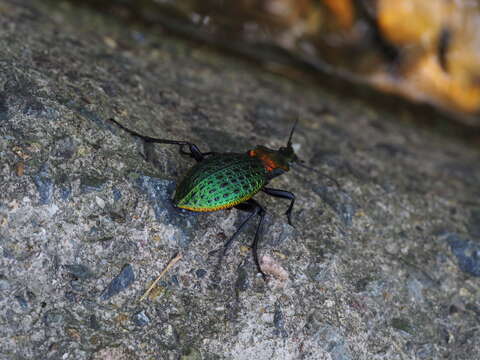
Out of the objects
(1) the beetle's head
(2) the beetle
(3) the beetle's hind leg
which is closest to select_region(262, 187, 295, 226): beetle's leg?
(2) the beetle

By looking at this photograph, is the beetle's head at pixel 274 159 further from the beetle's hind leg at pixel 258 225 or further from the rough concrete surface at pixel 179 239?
the beetle's hind leg at pixel 258 225

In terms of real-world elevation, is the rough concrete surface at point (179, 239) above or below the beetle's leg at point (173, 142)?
below

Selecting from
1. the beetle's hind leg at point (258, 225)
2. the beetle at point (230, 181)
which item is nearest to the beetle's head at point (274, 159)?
the beetle at point (230, 181)

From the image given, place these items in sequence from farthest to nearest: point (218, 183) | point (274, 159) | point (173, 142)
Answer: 1. point (274, 159)
2. point (173, 142)
3. point (218, 183)

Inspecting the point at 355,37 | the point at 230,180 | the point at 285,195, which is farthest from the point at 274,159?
the point at 355,37

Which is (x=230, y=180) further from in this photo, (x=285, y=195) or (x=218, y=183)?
(x=285, y=195)

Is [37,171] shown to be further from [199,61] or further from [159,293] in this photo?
[199,61]
